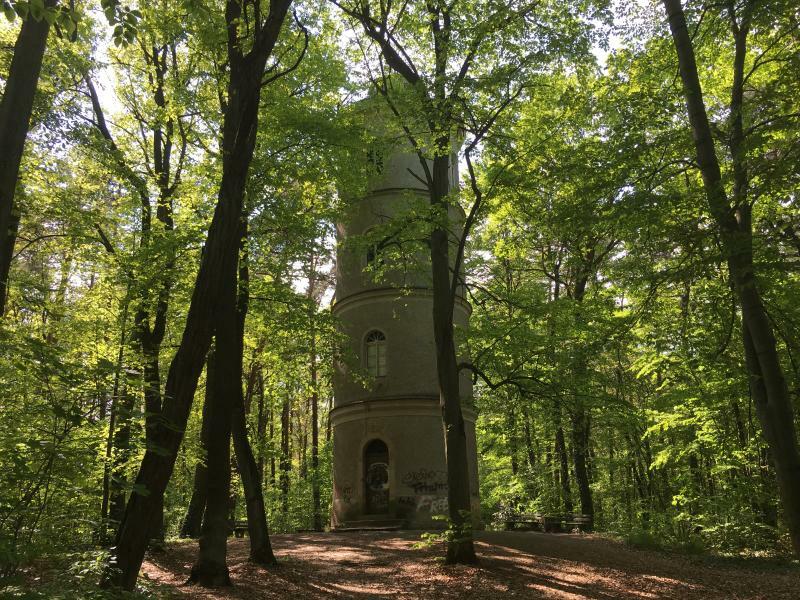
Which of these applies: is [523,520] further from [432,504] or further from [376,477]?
[376,477]

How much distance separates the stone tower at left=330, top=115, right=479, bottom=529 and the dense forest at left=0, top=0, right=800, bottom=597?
1.56m

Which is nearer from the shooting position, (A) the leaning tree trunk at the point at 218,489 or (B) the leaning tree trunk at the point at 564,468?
(A) the leaning tree trunk at the point at 218,489

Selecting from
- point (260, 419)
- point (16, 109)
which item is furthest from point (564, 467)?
point (16, 109)

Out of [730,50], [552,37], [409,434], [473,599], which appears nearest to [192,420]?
[409,434]

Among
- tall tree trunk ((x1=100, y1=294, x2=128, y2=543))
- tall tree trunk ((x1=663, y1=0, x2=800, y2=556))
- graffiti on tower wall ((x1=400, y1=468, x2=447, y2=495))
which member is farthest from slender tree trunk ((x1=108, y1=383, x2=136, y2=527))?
graffiti on tower wall ((x1=400, y1=468, x2=447, y2=495))

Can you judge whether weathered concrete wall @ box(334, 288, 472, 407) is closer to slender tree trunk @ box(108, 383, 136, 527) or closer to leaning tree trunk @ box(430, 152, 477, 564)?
leaning tree trunk @ box(430, 152, 477, 564)

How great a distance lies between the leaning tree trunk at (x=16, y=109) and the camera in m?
5.12

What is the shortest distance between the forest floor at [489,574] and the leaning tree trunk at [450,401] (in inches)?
19.2

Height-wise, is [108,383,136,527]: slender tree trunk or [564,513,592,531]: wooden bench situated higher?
[108,383,136,527]: slender tree trunk

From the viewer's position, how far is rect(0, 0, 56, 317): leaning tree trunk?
5.12 metres

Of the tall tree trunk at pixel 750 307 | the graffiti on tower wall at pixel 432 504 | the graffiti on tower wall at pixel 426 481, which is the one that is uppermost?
the tall tree trunk at pixel 750 307

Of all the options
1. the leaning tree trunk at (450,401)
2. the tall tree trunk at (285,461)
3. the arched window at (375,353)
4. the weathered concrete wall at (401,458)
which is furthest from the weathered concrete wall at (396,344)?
the tall tree trunk at (285,461)

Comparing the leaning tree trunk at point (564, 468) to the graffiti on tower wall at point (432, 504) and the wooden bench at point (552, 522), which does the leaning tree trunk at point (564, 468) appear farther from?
the graffiti on tower wall at point (432, 504)

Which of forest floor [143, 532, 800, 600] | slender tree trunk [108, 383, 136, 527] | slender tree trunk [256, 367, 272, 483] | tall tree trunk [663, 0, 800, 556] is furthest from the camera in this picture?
slender tree trunk [256, 367, 272, 483]
